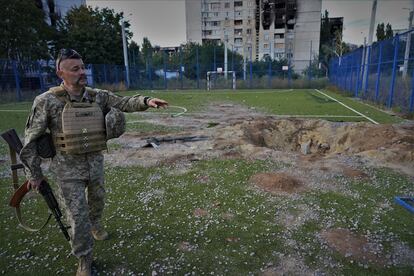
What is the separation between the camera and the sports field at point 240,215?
2793 millimetres

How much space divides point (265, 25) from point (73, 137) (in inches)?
2384

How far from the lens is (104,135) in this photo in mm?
2609

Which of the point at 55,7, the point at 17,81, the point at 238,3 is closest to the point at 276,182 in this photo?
the point at 17,81

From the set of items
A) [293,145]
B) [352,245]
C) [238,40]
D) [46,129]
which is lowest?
[293,145]

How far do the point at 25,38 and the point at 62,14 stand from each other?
1670 centimetres

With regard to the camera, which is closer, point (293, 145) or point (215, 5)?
point (293, 145)

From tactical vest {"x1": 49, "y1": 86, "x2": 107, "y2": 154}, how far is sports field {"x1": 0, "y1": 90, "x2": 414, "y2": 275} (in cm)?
114

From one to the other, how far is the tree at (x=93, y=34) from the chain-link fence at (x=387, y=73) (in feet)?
80.3

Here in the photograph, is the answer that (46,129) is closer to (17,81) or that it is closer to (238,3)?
(17,81)

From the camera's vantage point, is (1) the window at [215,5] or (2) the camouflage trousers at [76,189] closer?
(2) the camouflage trousers at [76,189]

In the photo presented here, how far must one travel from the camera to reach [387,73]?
44.3 ft

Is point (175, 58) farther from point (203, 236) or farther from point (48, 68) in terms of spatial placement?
point (203, 236)

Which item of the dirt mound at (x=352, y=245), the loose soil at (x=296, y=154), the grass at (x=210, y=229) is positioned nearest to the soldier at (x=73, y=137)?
the grass at (x=210, y=229)

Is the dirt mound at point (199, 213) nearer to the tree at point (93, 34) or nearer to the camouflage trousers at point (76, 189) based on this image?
the camouflage trousers at point (76, 189)
